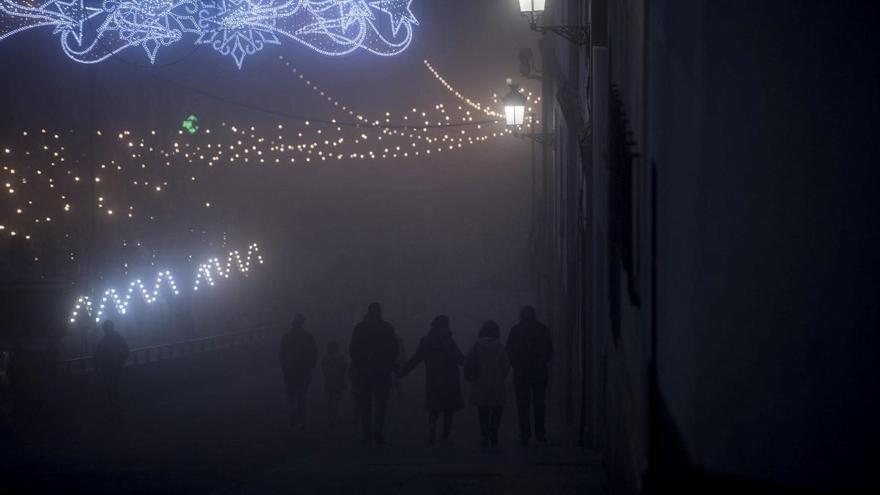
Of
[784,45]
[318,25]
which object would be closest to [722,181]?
[784,45]

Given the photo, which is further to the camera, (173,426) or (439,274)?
(439,274)

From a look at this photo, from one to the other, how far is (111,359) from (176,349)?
11.2m

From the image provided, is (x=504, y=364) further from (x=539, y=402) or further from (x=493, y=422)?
(x=493, y=422)

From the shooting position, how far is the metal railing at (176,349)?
23.0m

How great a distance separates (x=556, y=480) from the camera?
34.5 ft

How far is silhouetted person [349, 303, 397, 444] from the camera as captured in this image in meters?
14.7

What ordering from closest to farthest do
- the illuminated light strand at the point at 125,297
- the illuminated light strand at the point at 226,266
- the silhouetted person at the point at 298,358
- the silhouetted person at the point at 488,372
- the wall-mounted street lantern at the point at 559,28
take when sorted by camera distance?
the wall-mounted street lantern at the point at 559,28 → the silhouetted person at the point at 488,372 → the silhouetted person at the point at 298,358 → the illuminated light strand at the point at 125,297 → the illuminated light strand at the point at 226,266

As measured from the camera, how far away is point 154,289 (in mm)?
41906

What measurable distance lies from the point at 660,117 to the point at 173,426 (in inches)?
608

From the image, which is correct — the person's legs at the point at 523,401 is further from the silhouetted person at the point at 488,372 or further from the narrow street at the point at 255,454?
the narrow street at the point at 255,454

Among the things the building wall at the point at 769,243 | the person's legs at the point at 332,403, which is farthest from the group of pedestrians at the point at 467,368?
the building wall at the point at 769,243

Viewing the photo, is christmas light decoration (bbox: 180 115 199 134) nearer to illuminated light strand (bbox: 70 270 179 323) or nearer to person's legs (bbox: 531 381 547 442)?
illuminated light strand (bbox: 70 270 179 323)

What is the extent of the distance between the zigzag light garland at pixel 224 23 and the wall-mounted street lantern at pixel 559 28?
1923 millimetres

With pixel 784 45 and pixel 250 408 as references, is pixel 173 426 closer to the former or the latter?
pixel 250 408
